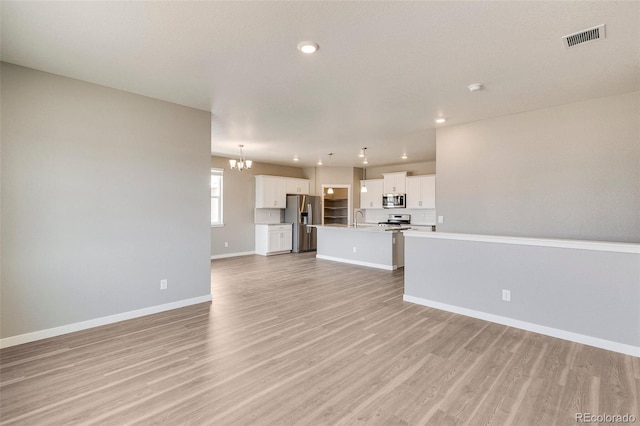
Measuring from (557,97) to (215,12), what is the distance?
12.7 feet

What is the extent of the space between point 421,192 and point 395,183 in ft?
2.88

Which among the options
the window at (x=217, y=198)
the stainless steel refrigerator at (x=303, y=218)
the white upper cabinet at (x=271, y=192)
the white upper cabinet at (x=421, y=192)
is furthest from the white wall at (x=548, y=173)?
the window at (x=217, y=198)

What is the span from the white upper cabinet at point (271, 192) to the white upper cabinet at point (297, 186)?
0.56 feet

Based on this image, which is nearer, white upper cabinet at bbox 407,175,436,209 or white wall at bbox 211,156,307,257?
white wall at bbox 211,156,307,257

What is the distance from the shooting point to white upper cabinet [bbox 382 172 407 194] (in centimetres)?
910

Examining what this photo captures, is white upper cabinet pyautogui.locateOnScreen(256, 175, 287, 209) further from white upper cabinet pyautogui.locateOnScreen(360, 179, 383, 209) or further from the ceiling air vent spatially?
the ceiling air vent

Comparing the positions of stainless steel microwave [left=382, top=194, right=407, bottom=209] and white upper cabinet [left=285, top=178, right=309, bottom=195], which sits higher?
white upper cabinet [left=285, top=178, right=309, bottom=195]

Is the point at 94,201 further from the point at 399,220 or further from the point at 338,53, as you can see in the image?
the point at 399,220

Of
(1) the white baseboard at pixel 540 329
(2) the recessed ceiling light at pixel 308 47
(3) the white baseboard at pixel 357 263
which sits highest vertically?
(2) the recessed ceiling light at pixel 308 47

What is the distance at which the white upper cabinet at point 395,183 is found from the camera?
9102 mm

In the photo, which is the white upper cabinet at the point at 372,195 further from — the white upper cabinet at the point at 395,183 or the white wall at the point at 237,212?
the white wall at the point at 237,212

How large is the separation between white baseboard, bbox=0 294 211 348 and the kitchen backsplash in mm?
6658

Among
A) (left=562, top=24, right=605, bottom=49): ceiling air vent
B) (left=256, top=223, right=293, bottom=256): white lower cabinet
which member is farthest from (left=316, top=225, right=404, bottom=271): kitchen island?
(left=562, top=24, right=605, bottom=49): ceiling air vent

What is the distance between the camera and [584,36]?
241 cm
